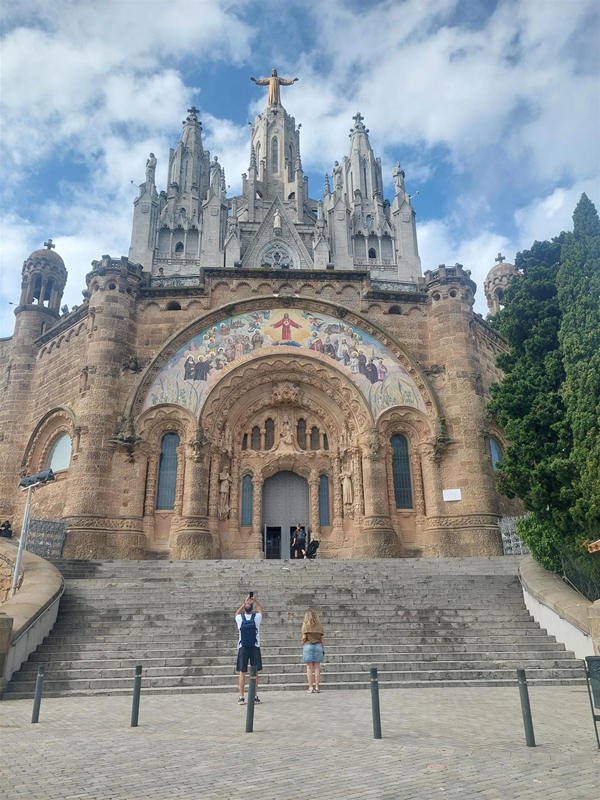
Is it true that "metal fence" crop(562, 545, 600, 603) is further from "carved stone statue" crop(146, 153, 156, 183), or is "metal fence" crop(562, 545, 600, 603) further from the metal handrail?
"carved stone statue" crop(146, 153, 156, 183)

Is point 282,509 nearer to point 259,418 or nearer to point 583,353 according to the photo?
point 259,418

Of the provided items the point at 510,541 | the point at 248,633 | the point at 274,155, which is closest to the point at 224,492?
the point at 510,541

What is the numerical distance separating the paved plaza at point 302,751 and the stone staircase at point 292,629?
149cm

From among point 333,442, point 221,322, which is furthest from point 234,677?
point 221,322

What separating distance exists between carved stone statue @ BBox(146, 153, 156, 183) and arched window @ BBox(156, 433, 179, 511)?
47.2 m

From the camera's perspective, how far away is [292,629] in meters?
11.5

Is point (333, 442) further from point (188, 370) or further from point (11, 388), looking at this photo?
point (11, 388)

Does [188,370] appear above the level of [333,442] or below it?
above

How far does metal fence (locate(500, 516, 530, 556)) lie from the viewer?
18250 mm

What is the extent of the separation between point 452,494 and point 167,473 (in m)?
9.81

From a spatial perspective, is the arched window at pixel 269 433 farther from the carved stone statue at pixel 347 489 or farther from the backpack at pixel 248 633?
the backpack at pixel 248 633

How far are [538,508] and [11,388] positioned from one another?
818 inches

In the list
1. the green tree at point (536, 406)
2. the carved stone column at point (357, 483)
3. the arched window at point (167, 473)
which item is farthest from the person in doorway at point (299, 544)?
the green tree at point (536, 406)

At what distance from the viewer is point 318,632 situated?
9.09 metres
